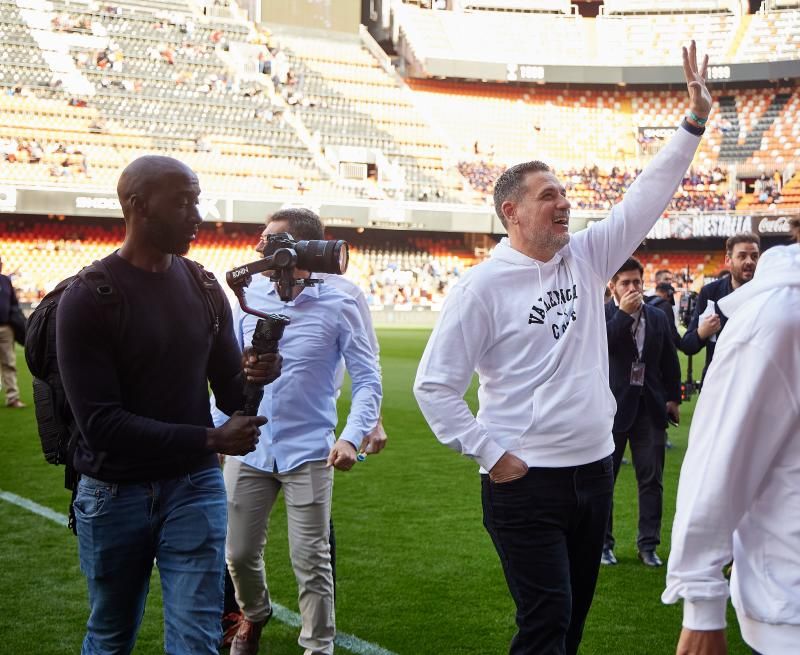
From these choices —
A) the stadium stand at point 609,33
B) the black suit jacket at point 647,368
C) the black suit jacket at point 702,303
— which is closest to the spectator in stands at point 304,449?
the black suit jacket at point 647,368

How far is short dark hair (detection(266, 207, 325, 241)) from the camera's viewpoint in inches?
175

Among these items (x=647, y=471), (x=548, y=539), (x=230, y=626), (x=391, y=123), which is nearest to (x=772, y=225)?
(x=391, y=123)

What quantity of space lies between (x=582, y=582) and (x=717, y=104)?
179ft

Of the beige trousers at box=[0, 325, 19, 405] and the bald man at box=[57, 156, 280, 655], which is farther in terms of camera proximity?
the beige trousers at box=[0, 325, 19, 405]

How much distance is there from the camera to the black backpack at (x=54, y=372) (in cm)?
329

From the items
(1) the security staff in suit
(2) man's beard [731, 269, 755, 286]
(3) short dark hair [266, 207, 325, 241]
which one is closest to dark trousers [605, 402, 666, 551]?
(1) the security staff in suit

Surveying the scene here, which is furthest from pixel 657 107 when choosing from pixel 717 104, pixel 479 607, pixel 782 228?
pixel 479 607

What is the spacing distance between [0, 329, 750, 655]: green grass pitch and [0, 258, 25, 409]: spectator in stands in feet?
14.4

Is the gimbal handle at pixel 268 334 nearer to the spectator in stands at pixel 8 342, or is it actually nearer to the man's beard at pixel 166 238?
the man's beard at pixel 166 238

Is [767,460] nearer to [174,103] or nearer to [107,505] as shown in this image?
[107,505]

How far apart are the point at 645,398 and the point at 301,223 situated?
334cm

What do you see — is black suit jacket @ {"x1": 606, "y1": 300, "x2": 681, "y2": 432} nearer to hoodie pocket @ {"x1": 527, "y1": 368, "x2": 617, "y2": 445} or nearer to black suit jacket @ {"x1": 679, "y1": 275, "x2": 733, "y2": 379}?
black suit jacket @ {"x1": 679, "y1": 275, "x2": 733, "y2": 379}

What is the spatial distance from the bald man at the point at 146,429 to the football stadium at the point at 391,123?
50.2ft

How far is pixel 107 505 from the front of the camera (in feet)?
10.2
